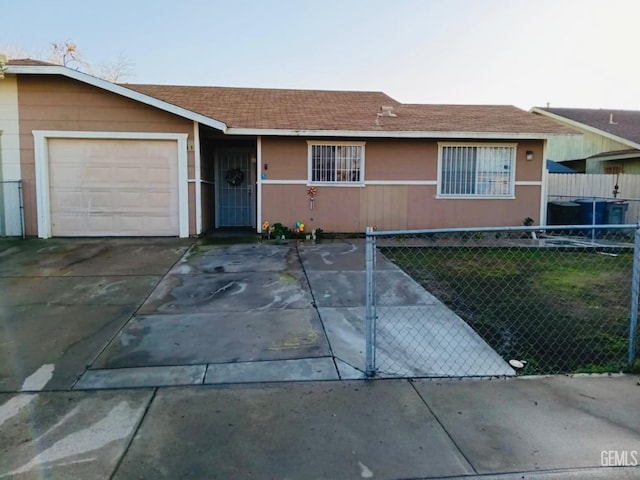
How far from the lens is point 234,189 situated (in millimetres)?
13625

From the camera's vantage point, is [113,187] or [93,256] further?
[113,187]

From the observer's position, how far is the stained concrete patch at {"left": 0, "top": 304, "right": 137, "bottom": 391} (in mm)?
3820

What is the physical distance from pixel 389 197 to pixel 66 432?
1007cm

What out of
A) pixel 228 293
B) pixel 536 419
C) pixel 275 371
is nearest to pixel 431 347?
pixel 536 419

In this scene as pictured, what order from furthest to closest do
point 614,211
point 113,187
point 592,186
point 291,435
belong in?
1. point 592,186
2. point 614,211
3. point 113,187
4. point 291,435

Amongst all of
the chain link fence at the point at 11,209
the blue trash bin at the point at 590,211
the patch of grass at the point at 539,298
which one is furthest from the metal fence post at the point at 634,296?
the chain link fence at the point at 11,209

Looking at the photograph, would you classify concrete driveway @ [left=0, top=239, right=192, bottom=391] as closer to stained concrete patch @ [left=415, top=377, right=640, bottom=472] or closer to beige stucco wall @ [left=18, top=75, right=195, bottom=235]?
beige stucco wall @ [left=18, top=75, right=195, bottom=235]

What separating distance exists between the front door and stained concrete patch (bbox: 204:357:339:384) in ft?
32.6

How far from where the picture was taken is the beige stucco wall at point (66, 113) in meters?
10.3

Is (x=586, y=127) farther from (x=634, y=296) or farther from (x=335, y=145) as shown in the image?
(x=634, y=296)

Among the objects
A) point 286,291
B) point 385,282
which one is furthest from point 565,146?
point 286,291

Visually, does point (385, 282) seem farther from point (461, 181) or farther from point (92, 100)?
point (92, 100)

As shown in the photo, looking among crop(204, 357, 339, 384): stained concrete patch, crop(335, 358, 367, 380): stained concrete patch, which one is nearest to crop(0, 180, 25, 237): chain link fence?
crop(204, 357, 339, 384): stained concrete patch

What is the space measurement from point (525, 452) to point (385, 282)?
4293mm
